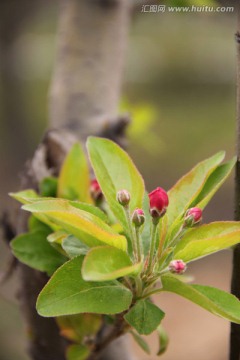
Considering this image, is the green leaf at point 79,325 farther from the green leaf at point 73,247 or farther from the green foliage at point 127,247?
the green leaf at point 73,247

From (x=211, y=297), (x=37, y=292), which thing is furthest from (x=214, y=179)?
(x=37, y=292)

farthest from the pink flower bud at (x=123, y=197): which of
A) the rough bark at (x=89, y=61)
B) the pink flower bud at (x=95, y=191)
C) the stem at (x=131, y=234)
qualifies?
the rough bark at (x=89, y=61)

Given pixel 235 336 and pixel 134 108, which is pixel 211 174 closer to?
pixel 235 336

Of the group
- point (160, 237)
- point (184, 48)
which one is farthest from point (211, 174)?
point (184, 48)

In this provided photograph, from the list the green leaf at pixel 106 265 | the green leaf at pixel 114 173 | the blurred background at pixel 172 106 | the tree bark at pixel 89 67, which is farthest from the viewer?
the blurred background at pixel 172 106

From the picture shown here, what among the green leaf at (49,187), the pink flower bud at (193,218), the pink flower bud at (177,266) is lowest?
the green leaf at (49,187)

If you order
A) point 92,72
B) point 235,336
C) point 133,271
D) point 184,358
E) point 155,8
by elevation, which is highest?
point 155,8

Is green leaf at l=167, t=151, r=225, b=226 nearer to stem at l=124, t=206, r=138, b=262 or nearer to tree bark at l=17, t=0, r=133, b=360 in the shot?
stem at l=124, t=206, r=138, b=262

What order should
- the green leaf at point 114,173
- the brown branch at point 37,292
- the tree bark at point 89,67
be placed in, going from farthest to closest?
the tree bark at point 89,67, the brown branch at point 37,292, the green leaf at point 114,173
